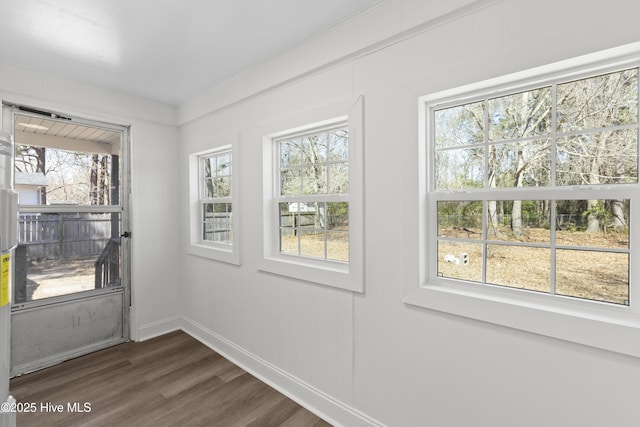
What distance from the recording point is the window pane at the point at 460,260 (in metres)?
1.58

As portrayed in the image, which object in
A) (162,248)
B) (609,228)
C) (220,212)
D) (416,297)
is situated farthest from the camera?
(162,248)

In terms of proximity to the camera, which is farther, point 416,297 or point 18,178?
point 18,178

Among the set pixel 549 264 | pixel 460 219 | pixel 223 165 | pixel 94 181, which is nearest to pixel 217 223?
pixel 223 165

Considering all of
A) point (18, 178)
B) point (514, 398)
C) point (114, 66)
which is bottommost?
point (514, 398)

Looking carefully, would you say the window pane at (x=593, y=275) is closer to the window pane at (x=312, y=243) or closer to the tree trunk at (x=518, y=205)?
the tree trunk at (x=518, y=205)

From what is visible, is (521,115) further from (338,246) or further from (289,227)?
(289,227)

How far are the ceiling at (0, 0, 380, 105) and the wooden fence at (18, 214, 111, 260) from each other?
1314 millimetres

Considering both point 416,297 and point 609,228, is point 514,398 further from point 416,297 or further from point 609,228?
point 609,228

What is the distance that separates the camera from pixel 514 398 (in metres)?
1.37

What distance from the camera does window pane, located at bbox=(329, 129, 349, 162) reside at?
6.99ft

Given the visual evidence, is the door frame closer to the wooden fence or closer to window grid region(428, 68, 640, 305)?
the wooden fence

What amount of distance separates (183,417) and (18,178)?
8.10 ft

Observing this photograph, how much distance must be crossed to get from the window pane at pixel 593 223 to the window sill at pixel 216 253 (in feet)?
7.69

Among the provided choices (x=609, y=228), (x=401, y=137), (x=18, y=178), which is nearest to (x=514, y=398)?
(x=609, y=228)
